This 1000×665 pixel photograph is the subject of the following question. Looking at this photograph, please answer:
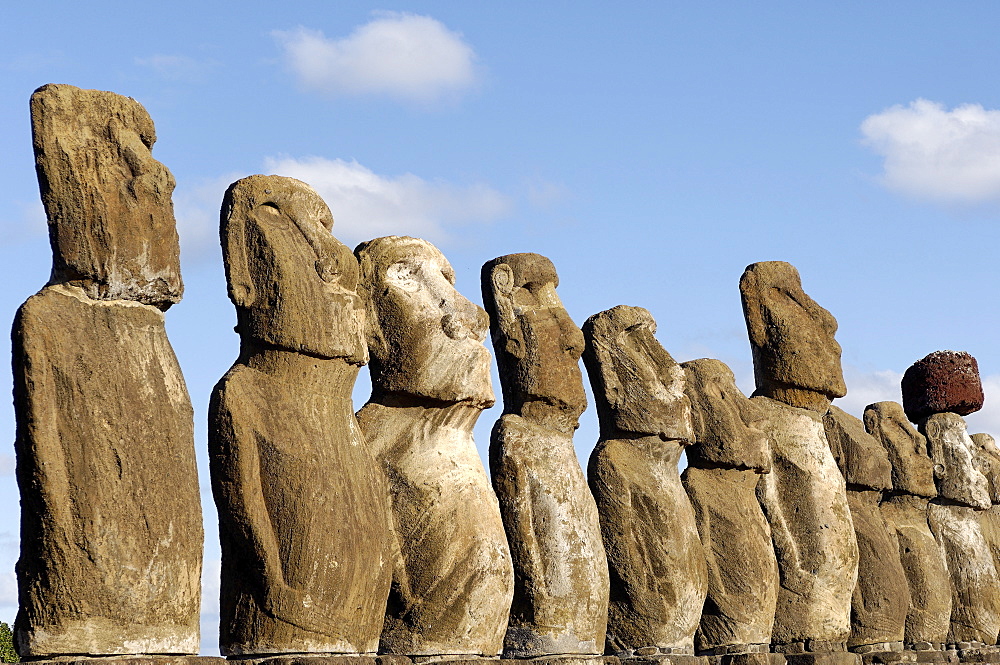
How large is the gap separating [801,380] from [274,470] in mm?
6769

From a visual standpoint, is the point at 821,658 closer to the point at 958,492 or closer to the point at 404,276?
the point at 958,492

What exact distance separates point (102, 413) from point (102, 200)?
38.3 inches

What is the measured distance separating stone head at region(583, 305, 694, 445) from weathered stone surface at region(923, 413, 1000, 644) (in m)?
6.18

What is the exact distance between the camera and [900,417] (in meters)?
15.4

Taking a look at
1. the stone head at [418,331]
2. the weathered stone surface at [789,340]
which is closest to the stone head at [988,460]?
the weathered stone surface at [789,340]

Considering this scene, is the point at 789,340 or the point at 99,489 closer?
the point at 99,489

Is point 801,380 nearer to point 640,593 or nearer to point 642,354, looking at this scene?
point 642,354

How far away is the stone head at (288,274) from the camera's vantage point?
24.4 ft

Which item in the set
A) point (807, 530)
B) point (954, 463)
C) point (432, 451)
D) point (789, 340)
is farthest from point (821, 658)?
point (954, 463)

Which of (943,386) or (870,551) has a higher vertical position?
(943,386)

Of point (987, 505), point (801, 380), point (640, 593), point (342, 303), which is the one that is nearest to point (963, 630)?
point (987, 505)

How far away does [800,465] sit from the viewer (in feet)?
41.1

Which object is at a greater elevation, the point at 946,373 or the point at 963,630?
the point at 946,373

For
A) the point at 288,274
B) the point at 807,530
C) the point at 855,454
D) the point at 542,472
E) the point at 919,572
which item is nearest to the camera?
the point at 288,274
